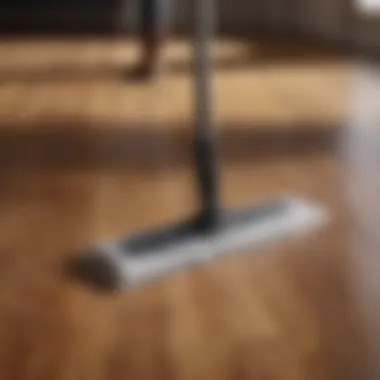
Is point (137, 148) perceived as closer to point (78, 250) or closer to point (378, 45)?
point (78, 250)

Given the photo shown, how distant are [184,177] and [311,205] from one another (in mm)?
257

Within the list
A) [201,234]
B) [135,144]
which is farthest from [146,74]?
[201,234]

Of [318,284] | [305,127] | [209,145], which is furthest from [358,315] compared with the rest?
[305,127]

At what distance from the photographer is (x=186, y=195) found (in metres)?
1.46

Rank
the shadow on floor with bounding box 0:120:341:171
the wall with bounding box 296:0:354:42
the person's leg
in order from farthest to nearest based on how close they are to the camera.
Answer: the wall with bounding box 296:0:354:42, the person's leg, the shadow on floor with bounding box 0:120:341:171

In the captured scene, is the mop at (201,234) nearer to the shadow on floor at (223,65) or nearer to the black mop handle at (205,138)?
the black mop handle at (205,138)

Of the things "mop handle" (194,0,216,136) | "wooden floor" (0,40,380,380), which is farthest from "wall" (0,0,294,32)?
"mop handle" (194,0,216,136)

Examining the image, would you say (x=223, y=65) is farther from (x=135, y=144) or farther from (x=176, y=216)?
(x=176, y=216)

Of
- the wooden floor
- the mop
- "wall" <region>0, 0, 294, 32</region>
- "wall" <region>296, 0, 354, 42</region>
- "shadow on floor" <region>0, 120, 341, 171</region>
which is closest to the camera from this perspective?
the wooden floor

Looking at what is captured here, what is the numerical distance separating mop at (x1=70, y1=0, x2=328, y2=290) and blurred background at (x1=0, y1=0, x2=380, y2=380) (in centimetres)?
2

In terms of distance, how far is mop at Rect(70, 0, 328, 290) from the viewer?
115cm

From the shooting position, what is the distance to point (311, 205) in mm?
1406

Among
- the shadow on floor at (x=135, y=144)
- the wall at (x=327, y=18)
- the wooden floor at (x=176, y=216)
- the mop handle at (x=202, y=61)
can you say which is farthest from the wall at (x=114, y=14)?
the mop handle at (x=202, y=61)

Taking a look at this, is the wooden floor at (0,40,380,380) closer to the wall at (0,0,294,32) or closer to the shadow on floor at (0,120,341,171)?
the shadow on floor at (0,120,341,171)
